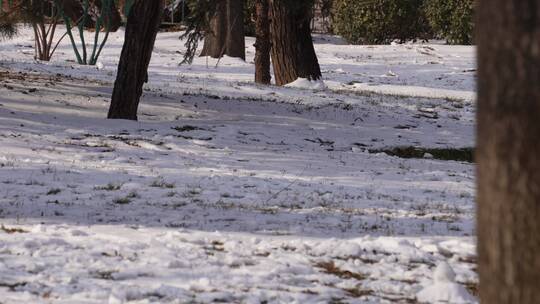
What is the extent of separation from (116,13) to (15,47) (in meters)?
5.61

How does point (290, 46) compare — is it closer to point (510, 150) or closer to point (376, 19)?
point (376, 19)

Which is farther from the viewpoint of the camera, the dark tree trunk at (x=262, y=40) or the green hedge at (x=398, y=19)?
the green hedge at (x=398, y=19)

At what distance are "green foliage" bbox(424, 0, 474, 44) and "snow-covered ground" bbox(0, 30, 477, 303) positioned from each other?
1707 centimetres

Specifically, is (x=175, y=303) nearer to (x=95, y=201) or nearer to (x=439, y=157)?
(x=95, y=201)

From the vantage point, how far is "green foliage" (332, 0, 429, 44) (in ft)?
127

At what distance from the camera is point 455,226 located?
807 centimetres

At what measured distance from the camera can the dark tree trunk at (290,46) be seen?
21906 millimetres

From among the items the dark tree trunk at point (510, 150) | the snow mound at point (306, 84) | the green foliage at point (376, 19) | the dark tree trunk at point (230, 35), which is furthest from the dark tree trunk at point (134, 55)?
the green foliage at point (376, 19)

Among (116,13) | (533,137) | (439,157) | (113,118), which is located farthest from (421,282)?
(116,13)

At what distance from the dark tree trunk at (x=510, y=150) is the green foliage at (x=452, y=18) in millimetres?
34160

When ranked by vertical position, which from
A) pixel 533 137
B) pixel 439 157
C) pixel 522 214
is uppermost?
pixel 533 137

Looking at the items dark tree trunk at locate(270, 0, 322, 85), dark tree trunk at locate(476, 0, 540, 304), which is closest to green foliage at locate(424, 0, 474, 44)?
dark tree trunk at locate(270, 0, 322, 85)

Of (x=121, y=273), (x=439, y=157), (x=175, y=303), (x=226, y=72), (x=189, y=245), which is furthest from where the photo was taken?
(x=226, y=72)

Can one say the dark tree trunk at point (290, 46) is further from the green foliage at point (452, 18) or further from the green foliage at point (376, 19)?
the green foliage at point (376, 19)
